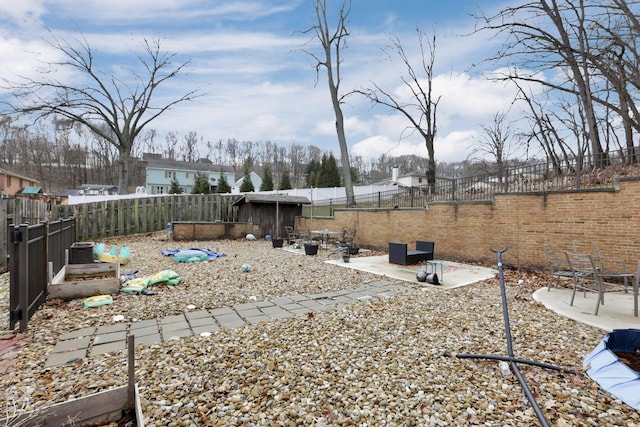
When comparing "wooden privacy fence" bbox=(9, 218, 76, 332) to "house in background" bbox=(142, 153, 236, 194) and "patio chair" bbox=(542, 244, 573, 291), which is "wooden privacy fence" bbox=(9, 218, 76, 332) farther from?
"house in background" bbox=(142, 153, 236, 194)

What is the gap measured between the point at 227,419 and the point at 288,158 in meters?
58.4

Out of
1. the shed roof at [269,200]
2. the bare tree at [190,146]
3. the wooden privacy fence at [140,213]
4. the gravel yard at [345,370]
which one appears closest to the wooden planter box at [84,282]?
the gravel yard at [345,370]

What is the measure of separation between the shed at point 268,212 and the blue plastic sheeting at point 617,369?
45.2ft

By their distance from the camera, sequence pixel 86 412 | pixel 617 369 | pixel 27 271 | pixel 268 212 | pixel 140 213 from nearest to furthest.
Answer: pixel 86 412
pixel 617 369
pixel 27 271
pixel 140 213
pixel 268 212

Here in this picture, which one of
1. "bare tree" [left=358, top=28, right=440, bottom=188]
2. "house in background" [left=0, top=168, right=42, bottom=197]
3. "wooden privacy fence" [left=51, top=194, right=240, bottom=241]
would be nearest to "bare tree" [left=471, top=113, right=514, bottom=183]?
"bare tree" [left=358, top=28, right=440, bottom=188]

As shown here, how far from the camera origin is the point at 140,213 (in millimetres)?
15570

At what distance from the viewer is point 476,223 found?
9055 millimetres

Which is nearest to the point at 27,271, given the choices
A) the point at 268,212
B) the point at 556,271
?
the point at 556,271

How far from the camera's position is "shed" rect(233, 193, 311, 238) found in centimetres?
1609

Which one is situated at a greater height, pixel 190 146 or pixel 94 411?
pixel 190 146

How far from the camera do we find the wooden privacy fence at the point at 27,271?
12.5 feet

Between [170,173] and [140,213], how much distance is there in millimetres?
30618

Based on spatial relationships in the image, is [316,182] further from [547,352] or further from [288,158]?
[547,352]

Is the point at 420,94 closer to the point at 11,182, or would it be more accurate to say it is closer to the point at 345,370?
the point at 345,370
